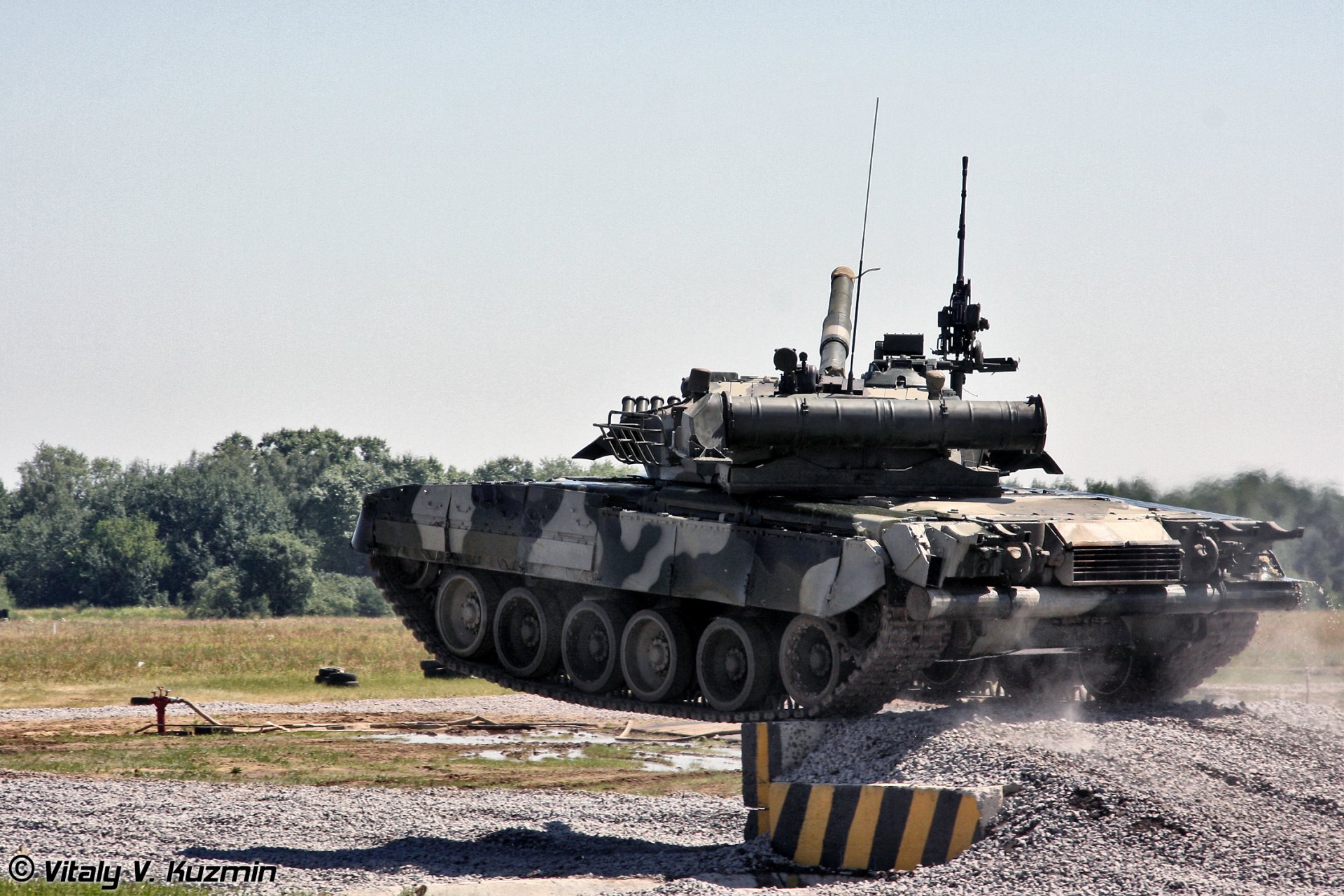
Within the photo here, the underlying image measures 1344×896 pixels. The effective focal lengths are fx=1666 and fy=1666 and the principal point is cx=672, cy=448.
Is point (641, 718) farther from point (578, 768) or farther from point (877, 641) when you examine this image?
point (877, 641)

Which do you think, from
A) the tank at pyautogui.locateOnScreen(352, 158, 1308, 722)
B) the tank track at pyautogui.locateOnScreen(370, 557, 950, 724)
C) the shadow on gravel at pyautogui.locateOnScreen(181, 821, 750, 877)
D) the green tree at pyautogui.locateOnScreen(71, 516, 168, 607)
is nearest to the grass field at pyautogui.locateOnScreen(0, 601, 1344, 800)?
the tank at pyautogui.locateOnScreen(352, 158, 1308, 722)

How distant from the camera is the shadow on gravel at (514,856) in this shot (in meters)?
13.5

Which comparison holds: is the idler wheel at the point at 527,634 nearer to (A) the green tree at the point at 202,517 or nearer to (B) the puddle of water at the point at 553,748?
(B) the puddle of water at the point at 553,748

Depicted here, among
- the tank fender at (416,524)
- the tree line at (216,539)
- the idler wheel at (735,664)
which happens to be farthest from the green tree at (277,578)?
the idler wheel at (735,664)

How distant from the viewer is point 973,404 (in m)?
16.3

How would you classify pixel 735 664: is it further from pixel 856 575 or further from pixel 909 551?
pixel 909 551

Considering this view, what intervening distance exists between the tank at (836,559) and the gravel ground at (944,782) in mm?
830

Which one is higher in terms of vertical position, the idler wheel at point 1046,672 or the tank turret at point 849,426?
the tank turret at point 849,426

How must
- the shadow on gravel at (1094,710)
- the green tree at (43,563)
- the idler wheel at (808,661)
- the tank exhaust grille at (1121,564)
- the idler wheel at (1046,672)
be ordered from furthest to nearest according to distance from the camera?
the green tree at (43,563)
the idler wheel at (1046,672)
the idler wheel at (808,661)
the shadow on gravel at (1094,710)
the tank exhaust grille at (1121,564)

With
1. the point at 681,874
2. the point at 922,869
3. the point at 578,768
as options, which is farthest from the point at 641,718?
the point at 922,869

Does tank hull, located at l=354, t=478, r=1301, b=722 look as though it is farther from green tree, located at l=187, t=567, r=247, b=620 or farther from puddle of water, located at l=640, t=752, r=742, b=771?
green tree, located at l=187, t=567, r=247, b=620

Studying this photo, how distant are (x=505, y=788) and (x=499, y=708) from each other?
29.5 feet

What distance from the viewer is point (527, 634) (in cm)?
1828

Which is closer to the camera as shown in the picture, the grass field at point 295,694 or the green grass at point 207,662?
the grass field at point 295,694
